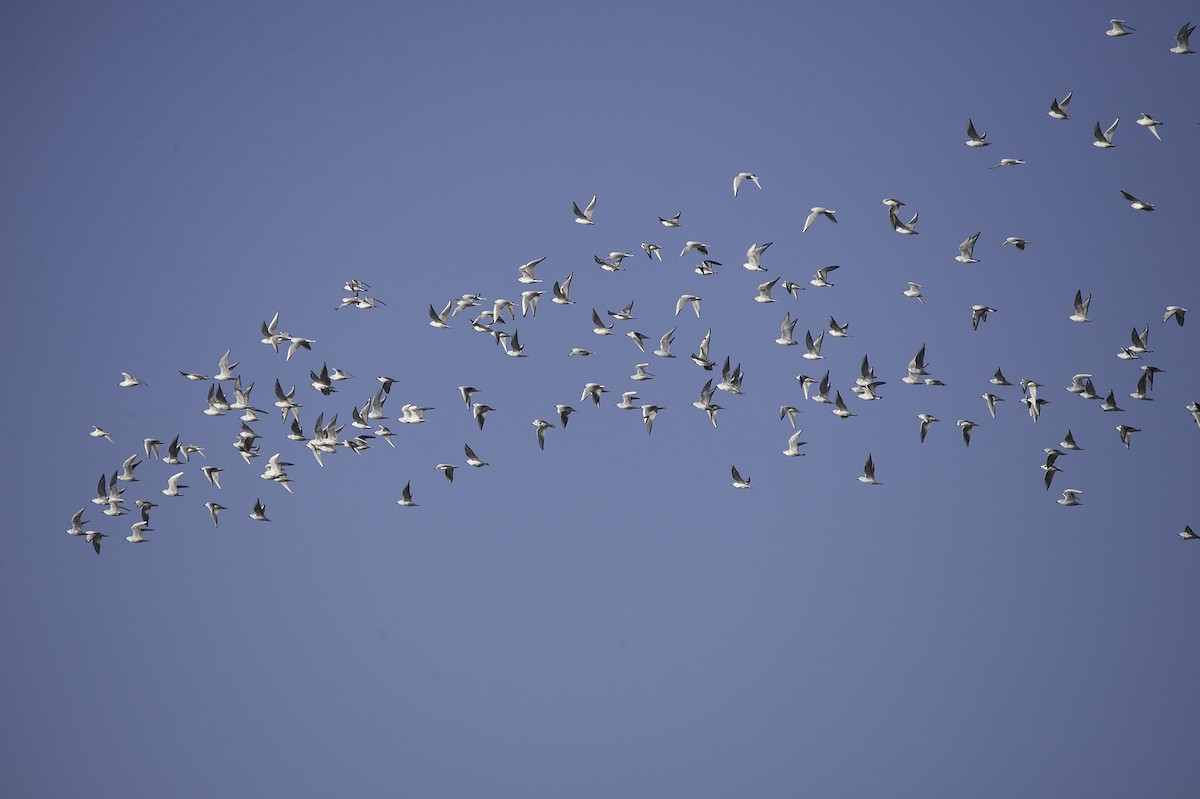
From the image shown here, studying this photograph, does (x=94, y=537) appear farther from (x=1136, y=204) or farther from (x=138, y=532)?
(x=1136, y=204)

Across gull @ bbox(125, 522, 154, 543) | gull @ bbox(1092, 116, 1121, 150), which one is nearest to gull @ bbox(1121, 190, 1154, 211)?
gull @ bbox(1092, 116, 1121, 150)

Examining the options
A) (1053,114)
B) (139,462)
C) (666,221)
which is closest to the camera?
(1053,114)

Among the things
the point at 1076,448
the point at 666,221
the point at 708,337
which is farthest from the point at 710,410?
the point at 1076,448

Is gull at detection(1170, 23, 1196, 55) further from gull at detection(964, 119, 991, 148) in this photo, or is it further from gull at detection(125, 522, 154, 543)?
gull at detection(125, 522, 154, 543)

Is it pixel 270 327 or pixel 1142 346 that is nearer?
pixel 1142 346

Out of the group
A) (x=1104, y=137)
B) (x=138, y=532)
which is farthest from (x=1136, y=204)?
(x=138, y=532)

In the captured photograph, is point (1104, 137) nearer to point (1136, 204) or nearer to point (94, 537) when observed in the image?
point (1136, 204)

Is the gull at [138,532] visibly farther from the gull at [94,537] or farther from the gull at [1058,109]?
the gull at [1058,109]

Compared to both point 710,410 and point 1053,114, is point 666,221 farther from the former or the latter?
point 1053,114

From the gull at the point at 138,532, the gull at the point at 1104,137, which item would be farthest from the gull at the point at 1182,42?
the gull at the point at 138,532

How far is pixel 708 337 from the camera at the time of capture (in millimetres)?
64812

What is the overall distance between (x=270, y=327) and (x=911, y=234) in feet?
68.9

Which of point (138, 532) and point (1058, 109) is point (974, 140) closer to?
point (1058, 109)

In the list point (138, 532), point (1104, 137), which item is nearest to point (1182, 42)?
point (1104, 137)
